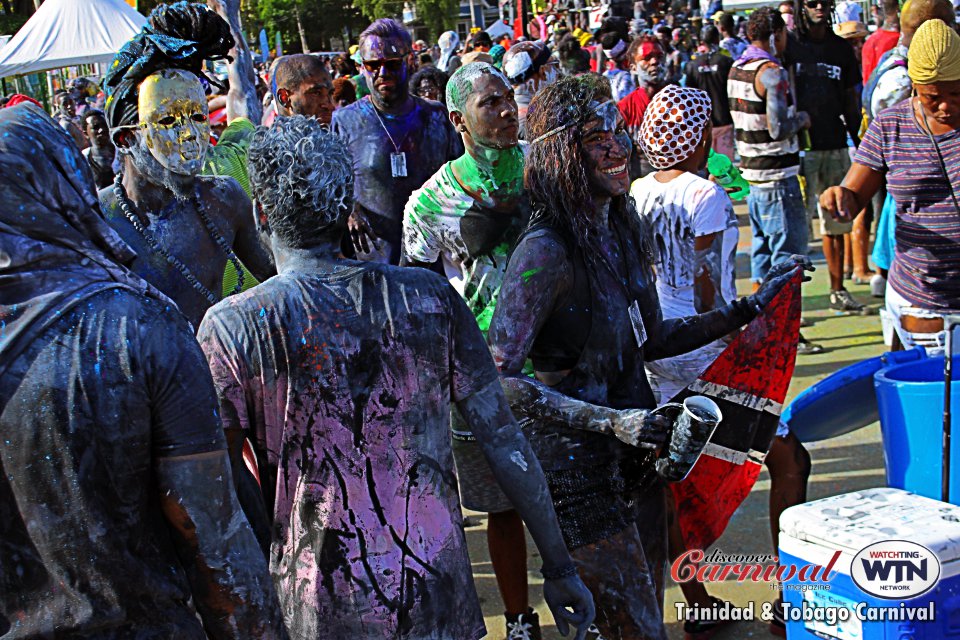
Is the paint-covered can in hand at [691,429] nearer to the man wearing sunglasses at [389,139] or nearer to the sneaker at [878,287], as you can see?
the man wearing sunglasses at [389,139]

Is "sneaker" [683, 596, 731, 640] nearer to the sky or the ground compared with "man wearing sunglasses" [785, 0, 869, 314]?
nearer to the ground

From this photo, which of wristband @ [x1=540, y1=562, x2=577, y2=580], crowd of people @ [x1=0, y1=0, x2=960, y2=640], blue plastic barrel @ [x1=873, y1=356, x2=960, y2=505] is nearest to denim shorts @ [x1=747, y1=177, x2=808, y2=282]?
crowd of people @ [x1=0, y1=0, x2=960, y2=640]

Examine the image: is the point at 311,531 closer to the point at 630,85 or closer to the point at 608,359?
the point at 608,359

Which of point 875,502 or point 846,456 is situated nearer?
point 875,502

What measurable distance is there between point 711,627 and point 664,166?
6.21 ft

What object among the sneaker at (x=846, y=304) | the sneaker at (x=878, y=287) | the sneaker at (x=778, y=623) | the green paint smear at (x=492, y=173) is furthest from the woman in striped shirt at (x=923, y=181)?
the sneaker at (x=878, y=287)

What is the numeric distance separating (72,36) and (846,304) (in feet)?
34.3

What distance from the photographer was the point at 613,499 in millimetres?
3150

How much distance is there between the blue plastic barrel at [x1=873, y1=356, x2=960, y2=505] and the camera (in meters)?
3.47

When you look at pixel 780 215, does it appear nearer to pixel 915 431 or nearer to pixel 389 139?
pixel 389 139

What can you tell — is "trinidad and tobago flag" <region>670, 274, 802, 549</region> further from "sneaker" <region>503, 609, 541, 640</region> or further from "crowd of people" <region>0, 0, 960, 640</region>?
"sneaker" <region>503, 609, 541, 640</region>

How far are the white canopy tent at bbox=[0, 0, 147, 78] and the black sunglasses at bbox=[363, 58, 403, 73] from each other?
8.90 m

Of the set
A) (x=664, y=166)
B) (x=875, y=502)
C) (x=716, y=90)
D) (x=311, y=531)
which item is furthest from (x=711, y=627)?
(x=716, y=90)

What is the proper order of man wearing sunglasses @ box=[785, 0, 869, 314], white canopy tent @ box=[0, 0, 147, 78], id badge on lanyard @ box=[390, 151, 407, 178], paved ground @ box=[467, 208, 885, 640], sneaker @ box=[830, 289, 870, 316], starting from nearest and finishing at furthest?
paved ground @ box=[467, 208, 885, 640] → id badge on lanyard @ box=[390, 151, 407, 178] → sneaker @ box=[830, 289, 870, 316] → man wearing sunglasses @ box=[785, 0, 869, 314] → white canopy tent @ box=[0, 0, 147, 78]
